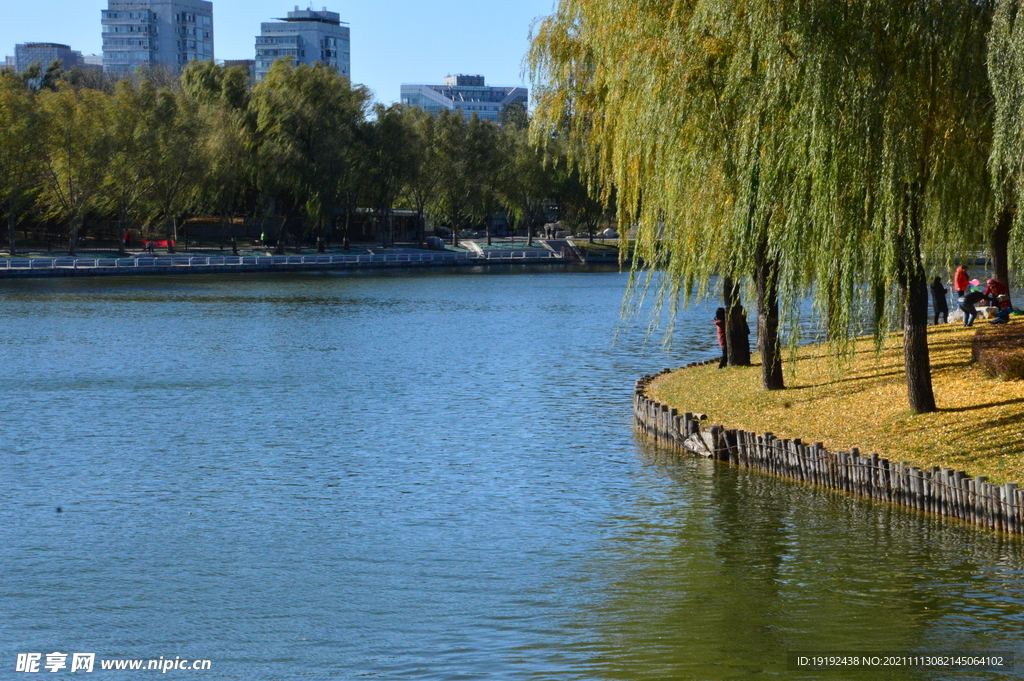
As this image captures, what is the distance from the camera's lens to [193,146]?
82750 mm

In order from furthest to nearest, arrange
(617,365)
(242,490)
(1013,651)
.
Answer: (617,365)
(242,490)
(1013,651)

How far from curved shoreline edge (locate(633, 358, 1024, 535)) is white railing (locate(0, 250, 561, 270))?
63.4 metres

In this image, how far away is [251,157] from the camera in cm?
8600

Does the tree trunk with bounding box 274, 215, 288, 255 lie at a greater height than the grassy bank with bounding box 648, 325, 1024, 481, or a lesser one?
greater

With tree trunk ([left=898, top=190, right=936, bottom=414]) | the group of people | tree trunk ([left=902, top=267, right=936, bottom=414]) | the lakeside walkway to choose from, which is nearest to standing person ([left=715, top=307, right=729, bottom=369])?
the group of people

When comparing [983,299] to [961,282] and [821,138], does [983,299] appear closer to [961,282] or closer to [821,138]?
[961,282]

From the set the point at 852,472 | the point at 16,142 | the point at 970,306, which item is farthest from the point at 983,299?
the point at 16,142

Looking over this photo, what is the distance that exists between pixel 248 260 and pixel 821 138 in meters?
71.2

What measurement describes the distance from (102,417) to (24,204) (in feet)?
218

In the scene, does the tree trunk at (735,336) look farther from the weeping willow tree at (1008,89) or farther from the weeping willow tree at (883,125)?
the weeping willow tree at (1008,89)

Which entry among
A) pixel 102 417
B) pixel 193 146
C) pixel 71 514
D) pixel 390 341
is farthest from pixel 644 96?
pixel 193 146

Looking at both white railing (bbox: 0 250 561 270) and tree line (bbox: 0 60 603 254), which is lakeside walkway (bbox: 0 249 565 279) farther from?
tree line (bbox: 0 60 603 254)

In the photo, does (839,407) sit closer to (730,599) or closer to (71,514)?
(730,599)

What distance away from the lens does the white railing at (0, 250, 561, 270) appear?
252 ft
